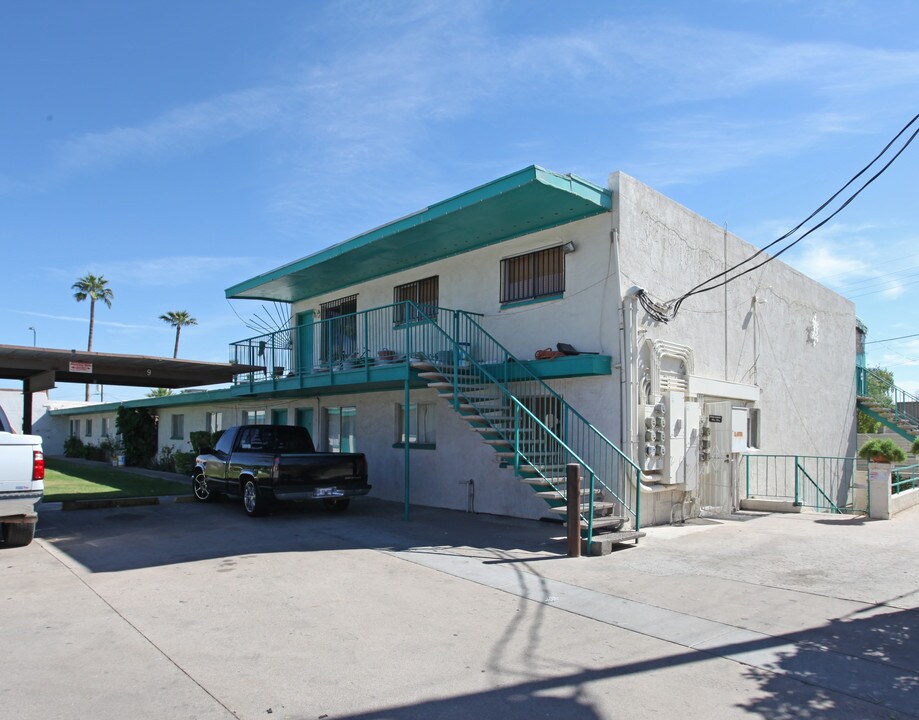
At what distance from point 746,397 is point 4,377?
62.5 ft

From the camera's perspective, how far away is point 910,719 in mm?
4172

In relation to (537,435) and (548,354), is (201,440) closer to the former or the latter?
(537,435)

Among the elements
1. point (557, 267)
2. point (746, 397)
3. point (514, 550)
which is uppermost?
point (557, 267)

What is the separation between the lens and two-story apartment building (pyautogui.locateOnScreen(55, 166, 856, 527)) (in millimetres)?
11578

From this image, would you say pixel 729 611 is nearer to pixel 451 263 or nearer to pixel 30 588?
pixel 30 588

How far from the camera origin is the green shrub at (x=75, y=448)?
35531 millimetres

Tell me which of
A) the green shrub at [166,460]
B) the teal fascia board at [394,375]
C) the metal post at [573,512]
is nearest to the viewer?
the metal post at [573,512]

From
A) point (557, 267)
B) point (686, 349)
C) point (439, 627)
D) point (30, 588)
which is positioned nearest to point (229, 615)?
point (439, 627)

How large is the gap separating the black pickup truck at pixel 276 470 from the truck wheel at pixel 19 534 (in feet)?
11.8

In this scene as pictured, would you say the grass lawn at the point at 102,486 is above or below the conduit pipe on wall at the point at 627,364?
below

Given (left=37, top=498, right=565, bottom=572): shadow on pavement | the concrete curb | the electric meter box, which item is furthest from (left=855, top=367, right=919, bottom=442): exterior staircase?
the concrete curb

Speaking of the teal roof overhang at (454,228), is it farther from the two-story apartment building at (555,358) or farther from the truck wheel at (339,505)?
the truck wheel at (339,505)

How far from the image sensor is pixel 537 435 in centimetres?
1243

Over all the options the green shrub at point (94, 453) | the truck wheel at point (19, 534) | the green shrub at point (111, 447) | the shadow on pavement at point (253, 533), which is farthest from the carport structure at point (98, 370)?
the green shrub at point (94, 453)
